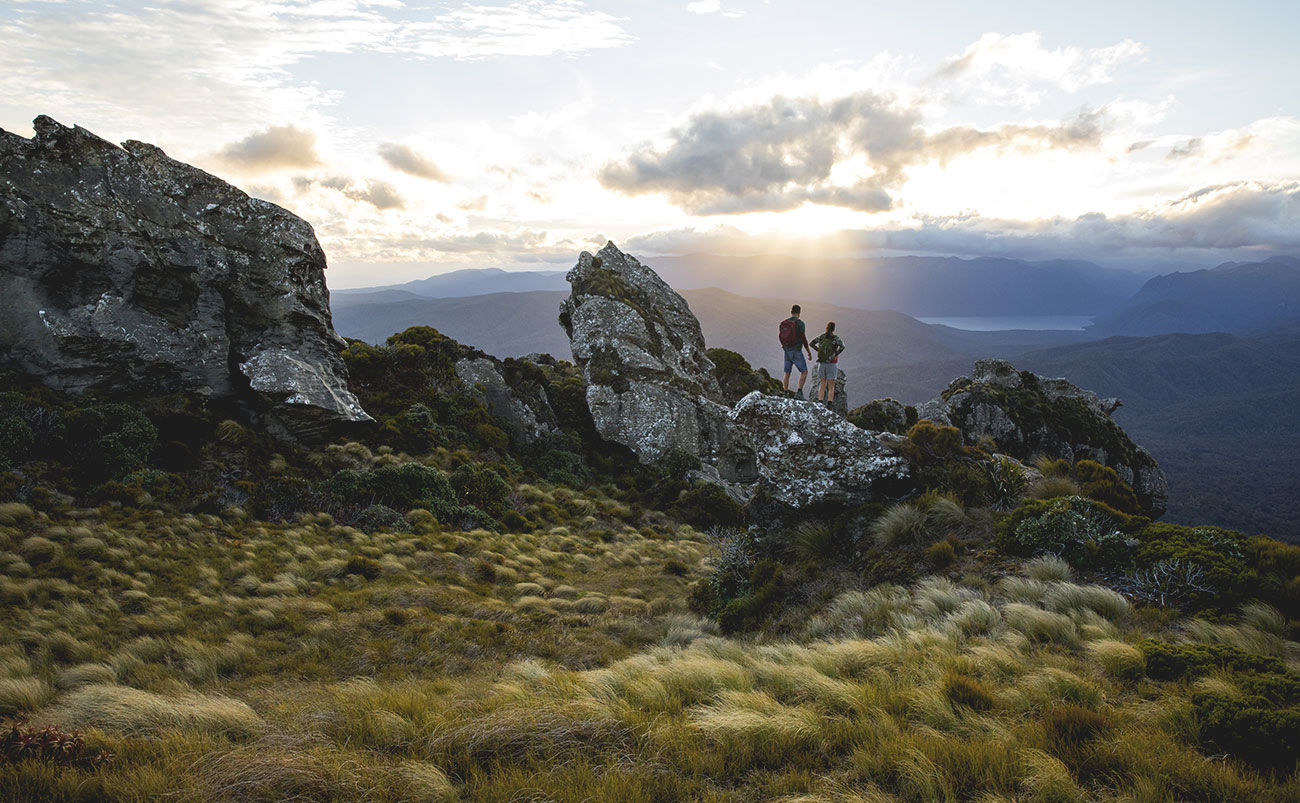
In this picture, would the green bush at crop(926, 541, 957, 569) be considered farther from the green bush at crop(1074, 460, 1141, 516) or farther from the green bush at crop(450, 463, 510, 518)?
the green bush at crop(450, 463, 510, 518)

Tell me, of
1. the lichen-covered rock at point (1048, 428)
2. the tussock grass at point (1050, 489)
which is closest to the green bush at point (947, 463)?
the tussock grass at point (1050, 489)

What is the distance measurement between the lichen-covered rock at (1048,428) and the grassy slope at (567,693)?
86.3 feet

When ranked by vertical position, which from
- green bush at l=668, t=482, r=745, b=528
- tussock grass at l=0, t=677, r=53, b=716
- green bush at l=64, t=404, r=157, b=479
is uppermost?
green bush at l=64, t=404, r=157, b=479

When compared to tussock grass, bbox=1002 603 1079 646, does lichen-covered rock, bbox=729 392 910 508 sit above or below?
above

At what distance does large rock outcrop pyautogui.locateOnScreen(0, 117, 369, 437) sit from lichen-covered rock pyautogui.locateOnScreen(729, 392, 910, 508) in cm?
1677

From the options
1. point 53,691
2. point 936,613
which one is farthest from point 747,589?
point 53,691

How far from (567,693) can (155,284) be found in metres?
22.2

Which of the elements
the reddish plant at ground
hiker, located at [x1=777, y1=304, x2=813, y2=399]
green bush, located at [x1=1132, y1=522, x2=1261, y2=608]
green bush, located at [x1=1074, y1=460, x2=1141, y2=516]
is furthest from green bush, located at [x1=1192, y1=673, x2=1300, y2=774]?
hiker, located at [x1=777, y1=304, x2=813, y2=399]

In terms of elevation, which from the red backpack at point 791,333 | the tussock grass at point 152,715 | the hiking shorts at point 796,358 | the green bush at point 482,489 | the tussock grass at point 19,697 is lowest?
the green bush at point 482,489

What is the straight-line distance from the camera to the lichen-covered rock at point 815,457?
12.3 metres

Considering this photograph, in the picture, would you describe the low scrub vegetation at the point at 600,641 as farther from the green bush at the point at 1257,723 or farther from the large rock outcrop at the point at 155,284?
the large rock outcrop at the point at 155,284

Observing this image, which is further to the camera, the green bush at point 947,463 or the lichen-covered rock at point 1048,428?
the lichen-covered rock at point 1048,428

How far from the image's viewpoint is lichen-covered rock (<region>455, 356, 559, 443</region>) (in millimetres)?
30969

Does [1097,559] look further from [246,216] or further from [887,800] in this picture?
[246,216]
